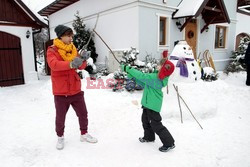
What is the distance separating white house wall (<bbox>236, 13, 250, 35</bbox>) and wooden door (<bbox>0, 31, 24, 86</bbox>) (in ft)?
42.2

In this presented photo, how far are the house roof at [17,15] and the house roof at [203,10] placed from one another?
6.10 meters

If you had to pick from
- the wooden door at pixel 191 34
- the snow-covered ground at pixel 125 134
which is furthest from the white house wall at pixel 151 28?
the snow-covered ground at pixel 125 134

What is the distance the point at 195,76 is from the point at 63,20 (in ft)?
33.3

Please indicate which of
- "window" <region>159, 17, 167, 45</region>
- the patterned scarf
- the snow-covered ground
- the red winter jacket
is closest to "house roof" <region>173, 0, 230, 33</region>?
"window" <region>159, 17, 167, 45</region>

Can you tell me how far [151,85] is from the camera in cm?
289

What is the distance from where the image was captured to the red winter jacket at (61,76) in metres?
2.72

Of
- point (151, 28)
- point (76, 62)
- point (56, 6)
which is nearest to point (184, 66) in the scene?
point (76, 62)

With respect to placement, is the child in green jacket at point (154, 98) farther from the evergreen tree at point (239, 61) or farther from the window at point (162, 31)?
the evergreen tree at point (239, 61)

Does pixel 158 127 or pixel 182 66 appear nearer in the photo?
pixel 158 127

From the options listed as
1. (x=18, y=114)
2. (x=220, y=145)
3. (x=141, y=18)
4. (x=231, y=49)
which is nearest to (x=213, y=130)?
(x=220, y=145)

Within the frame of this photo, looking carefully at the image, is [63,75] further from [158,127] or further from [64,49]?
[158,127]

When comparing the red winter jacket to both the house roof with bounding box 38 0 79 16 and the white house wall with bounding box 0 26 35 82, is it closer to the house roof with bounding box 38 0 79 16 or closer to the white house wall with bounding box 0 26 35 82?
the white house wall with bounding box 0 26 35 82

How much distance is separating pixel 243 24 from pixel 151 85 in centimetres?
1358

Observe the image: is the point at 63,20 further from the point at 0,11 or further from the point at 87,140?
the point at 87,140
